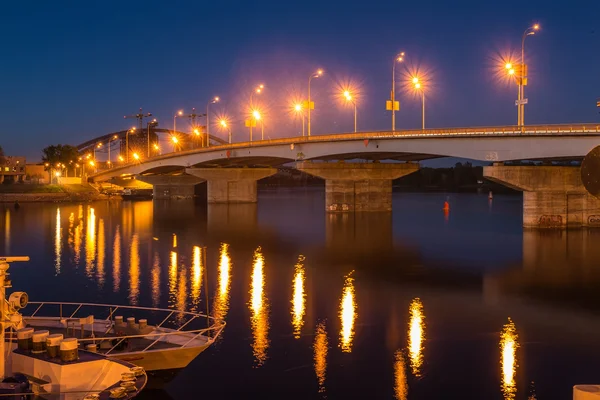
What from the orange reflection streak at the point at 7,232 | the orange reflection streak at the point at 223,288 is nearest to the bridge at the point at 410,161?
the orange reflection streak at the point at 223,288

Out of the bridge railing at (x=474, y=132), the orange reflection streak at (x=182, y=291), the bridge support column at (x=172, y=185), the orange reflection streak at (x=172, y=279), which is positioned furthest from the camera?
the bridge support column at (x=172, y=185)

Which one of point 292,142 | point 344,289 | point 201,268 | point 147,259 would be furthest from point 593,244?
point 292,142

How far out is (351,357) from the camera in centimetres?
2305

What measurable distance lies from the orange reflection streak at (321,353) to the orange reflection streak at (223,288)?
4.15m

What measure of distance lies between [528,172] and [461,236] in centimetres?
911

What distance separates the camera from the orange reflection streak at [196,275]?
111 feet

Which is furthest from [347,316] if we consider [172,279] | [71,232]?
[71,232]

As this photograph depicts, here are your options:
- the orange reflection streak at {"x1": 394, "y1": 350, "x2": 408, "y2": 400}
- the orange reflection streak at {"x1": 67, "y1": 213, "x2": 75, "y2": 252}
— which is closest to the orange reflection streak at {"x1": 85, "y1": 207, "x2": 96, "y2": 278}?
the orange reflection streak at {"x1": 67, "y1": 213, "x2": 75, "y2": 252}

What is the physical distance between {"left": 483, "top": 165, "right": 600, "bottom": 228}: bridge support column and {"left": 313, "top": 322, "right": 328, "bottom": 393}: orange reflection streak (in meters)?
37.9

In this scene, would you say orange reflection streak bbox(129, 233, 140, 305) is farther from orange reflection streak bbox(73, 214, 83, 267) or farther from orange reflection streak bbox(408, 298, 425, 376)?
orange reflection streak bbox(408, 298, 425, 376)

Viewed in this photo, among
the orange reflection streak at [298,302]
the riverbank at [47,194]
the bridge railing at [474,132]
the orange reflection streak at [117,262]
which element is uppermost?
the bridge railing at [474,132]

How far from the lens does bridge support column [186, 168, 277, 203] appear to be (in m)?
116

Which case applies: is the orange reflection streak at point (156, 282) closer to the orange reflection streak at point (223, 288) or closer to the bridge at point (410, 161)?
the orange reflection streak at point (223, 288)

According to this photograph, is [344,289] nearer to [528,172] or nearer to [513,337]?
[513,337]
